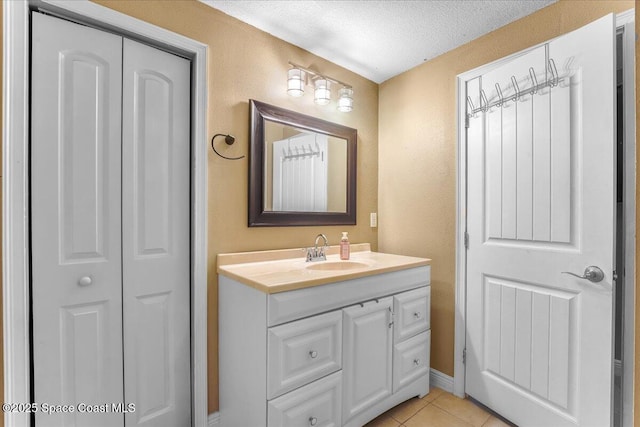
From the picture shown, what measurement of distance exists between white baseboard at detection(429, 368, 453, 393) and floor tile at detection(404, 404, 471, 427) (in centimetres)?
23

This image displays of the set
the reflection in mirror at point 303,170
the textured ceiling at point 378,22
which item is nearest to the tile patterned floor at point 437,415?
the reflection in mirror at point 303,170

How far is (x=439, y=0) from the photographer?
157 centimetres

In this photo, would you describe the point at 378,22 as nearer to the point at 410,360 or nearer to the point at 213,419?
the point at 410,360

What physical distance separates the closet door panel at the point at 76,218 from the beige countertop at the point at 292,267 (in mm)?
551

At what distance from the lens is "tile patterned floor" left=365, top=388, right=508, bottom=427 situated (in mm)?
1716

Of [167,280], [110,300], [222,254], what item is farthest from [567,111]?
[110,300]

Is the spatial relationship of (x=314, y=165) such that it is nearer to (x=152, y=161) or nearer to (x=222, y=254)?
(x=222, y=254)

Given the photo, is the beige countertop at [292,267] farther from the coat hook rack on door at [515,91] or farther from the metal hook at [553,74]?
the metal hook at [553,74]

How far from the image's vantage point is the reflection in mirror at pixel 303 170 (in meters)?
1.86

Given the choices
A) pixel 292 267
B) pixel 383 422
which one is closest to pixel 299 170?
pixel 292 267

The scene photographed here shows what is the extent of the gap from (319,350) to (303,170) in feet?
3.63

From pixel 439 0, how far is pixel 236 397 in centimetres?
→ 222

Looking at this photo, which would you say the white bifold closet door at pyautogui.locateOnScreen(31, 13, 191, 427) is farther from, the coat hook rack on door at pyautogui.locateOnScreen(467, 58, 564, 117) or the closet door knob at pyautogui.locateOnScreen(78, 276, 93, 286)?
the coat hook rack on door at pyautogui.locateOnScreen(467, 58, 564, 117)

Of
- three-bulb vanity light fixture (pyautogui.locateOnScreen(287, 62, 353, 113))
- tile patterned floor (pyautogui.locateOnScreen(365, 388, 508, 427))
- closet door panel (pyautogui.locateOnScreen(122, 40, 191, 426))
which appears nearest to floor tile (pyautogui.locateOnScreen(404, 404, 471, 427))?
tile patterned floor (pyautogui.locateOnScreen(365, 388, 508, 427))
